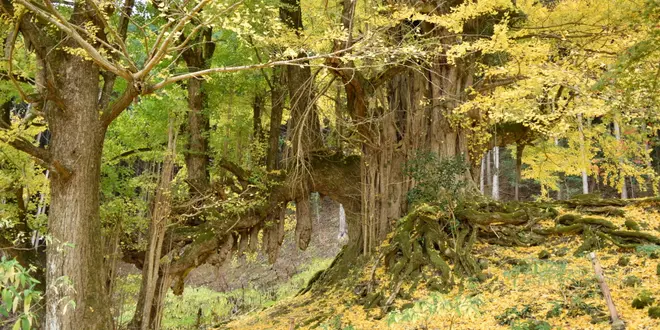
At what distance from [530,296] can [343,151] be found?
5.84 m

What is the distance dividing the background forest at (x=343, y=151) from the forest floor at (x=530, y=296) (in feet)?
0.12

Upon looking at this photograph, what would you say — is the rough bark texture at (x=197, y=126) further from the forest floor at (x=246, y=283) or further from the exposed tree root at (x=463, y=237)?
the exposed tree root at (x=463, y=237)

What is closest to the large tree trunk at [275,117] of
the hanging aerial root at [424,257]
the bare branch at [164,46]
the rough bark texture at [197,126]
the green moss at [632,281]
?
the rough bark texture at [197,126]

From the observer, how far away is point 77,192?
5.66 m

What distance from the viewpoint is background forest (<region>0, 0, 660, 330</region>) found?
16.4ft

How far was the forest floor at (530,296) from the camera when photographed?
4.22 metres

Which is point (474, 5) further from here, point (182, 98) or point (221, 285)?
point (221, 285)

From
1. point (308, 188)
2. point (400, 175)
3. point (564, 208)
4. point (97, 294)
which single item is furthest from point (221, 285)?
point (564, 208)

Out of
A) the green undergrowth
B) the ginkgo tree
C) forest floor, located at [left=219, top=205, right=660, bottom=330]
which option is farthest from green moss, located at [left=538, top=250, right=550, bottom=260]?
the green undergrowth

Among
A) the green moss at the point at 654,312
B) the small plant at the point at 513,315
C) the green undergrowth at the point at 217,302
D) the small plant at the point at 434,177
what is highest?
the small plant at the point at 434,177

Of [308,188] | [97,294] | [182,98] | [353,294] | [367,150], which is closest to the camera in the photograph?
[97,294]

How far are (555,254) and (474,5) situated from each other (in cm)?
378

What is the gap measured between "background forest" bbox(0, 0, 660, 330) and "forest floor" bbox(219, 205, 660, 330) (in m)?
0.04

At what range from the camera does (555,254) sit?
A: 640 cm
